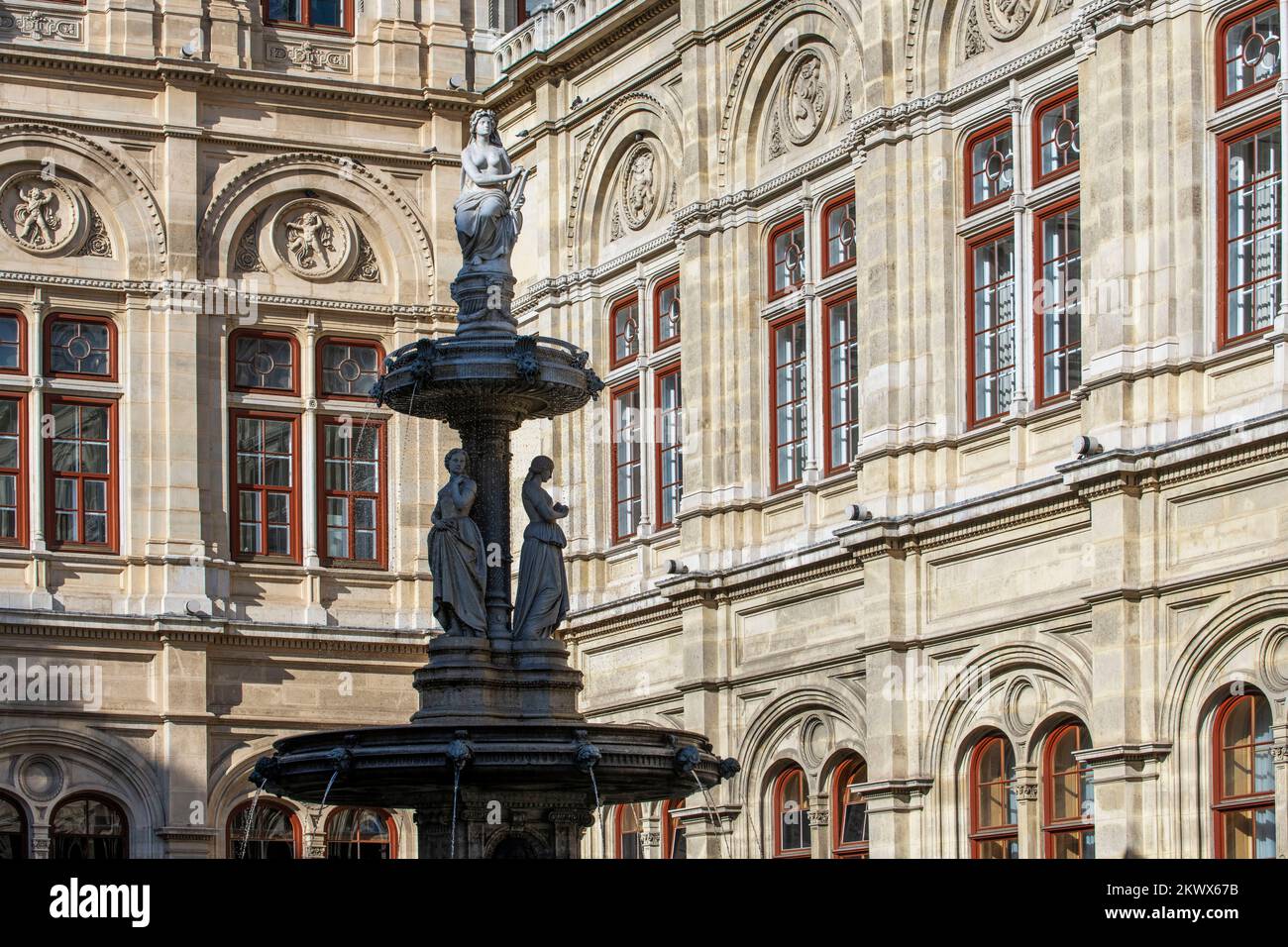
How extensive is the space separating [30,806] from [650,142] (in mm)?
11166

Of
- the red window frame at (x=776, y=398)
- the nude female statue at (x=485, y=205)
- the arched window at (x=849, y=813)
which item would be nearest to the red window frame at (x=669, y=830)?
the arched window at (x=849, y=813)

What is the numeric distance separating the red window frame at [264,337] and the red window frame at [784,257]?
760cm

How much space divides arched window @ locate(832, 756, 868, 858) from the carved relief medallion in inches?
318

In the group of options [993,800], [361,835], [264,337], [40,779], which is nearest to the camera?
[993,800]

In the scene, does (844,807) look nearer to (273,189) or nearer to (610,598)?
(610,598)

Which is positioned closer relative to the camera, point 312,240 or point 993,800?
point 993,800

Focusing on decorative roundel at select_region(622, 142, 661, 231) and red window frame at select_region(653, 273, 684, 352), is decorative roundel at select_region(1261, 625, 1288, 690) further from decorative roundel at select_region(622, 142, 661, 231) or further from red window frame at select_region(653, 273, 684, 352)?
decorative roundel at select_region(622, 142, 661, 231)

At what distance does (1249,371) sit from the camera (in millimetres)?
25453

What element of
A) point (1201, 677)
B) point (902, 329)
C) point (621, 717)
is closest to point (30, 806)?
point (621, 717)

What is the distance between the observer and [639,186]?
117ft

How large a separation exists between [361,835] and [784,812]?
289 inches

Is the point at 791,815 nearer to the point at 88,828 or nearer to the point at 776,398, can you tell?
the point at 776,398

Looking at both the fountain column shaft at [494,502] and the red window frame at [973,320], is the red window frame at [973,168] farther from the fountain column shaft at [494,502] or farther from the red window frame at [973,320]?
the fountain column shaft at [494,502]

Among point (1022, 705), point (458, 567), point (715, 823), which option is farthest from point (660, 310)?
point (458, 567)
